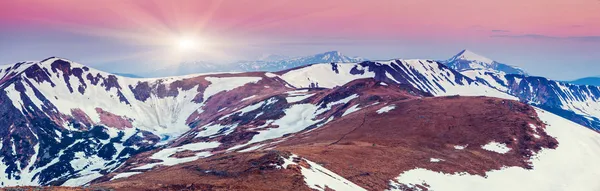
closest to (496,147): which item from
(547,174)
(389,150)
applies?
(547,174)

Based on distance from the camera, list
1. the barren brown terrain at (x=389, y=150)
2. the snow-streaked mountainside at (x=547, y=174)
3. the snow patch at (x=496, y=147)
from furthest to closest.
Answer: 1. the snow patch at (x=496, y=147)
2. the snow-streaked mountainside at (x=547, y=174)
3. the barren brown terrain at (x=389, y=150)

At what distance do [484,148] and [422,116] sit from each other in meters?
20.0

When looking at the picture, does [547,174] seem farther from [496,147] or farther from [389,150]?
[389,150]

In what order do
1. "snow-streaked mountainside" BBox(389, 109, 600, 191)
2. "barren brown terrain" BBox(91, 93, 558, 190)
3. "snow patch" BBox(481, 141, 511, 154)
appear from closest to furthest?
"barren brown terrain" BBox(91, 93, 558, 190) < "snow-streaked mountainside" BBox(389, 109, 600, 191) < "snow patch" BBox(481, 141, 511, 154)

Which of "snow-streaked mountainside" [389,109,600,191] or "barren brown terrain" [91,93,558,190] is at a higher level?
"barren brown terrain" [91,93,558,190]

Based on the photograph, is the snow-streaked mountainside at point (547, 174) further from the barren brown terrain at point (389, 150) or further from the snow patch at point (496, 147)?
the snow patch at point (496, 147)

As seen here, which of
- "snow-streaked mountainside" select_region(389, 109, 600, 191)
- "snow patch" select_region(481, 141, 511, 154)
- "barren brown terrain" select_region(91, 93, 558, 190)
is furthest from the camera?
"snow patch" select_region(481, 141, 511, 154)

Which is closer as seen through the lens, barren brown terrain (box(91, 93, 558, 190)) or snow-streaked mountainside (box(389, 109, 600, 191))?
barren brown terrain (box(91, 93, 558, 190))

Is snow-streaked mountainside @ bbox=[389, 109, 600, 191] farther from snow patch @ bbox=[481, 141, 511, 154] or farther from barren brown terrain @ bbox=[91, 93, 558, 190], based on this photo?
snow patch @ bbox=[481, 141, 511, 154]

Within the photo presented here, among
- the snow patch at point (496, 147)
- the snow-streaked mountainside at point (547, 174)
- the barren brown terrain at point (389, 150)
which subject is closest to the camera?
the barren brown terrain at point (389, 150)

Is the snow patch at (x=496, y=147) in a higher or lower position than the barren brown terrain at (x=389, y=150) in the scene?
lower

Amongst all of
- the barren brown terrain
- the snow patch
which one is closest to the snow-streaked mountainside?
the barren brown terrain

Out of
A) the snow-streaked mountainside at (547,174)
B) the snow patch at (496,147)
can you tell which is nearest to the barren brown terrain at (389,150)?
the snow patch at (496,147)

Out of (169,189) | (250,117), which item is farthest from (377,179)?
(250,117)
